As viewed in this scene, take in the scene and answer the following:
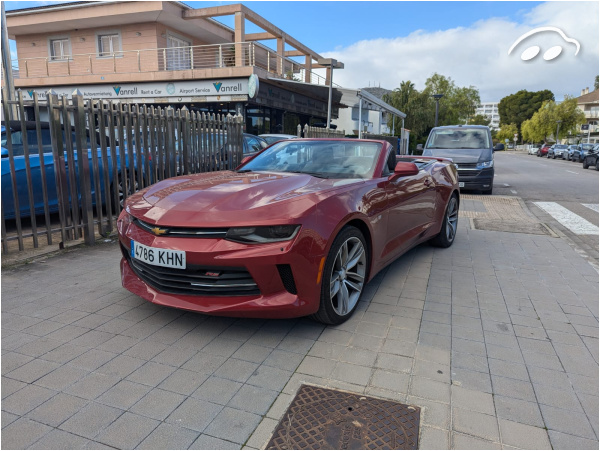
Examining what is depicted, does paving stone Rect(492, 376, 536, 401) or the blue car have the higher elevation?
the blue car

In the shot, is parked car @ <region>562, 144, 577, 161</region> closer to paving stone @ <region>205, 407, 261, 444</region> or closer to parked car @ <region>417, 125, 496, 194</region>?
parked car @ <region>417, 125, 496, 194</region>

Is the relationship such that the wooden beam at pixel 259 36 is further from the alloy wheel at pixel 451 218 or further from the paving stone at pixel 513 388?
the paving stone at pixel 513 388

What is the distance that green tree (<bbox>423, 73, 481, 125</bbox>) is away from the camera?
52562mm

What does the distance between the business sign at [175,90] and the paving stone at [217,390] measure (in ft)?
60.2

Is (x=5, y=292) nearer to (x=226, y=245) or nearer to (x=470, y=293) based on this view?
(x=226, y=245)

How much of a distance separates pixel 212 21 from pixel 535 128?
70.5m

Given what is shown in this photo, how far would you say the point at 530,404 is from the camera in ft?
7.95

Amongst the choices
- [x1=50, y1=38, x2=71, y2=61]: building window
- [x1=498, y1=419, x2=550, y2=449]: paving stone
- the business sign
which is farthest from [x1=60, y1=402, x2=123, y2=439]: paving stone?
[x1=50, y1=38, x2=71, y2=61]: building window

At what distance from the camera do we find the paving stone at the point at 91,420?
2.09 meters

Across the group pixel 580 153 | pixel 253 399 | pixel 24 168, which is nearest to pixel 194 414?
pixel 253 399

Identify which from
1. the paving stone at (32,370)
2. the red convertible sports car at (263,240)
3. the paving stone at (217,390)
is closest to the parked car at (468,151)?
the red convertible sports car at (263,240)

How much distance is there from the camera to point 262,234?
2.85 meters

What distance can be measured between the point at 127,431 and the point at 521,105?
115079 millimetres

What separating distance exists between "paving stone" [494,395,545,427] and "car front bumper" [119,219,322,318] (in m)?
1.27
